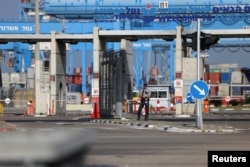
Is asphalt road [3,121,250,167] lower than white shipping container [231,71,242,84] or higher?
lower

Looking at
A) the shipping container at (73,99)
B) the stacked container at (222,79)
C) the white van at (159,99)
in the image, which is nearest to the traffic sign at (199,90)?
the white van at (159,99)

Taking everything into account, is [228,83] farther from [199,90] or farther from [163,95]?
[199,90]

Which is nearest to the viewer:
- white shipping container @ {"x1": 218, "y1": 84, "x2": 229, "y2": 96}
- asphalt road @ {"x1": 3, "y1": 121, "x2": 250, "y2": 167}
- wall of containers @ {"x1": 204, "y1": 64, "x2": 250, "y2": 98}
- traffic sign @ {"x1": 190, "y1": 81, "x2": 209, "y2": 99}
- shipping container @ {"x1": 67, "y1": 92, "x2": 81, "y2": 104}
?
asphalt road @ {"x1": 3, "y1": 121, "x2": 250, "y2": 167}

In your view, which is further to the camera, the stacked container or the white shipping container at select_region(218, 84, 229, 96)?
the white shipping container at select_region(218, 84, 229, 96)

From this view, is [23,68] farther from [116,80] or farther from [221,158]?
[221,158]

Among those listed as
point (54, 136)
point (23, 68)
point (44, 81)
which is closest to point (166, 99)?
point (44, 81)

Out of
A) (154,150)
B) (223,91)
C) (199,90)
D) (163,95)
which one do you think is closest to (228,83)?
(223,91)

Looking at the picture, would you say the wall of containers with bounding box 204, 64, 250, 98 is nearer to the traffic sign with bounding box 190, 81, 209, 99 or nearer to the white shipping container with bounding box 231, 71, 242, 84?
the white shipping container with bounding box 231, 71, 242, 84

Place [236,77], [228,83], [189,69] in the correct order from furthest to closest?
[228,83] → [236,77] → [189,69]

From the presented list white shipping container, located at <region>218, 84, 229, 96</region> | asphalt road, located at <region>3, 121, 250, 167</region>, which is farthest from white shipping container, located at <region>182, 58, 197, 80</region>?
white shipping container, located at <region>218, 84, 229, 96</region>

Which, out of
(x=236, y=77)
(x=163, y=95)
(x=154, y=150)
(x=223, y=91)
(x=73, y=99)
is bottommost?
(x=154, y=150)

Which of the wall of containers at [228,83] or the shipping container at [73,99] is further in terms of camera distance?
the wall of containers at [228,83]

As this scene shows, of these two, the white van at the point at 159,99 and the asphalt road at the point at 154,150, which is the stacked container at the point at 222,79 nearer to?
the white van at the point at 159,99

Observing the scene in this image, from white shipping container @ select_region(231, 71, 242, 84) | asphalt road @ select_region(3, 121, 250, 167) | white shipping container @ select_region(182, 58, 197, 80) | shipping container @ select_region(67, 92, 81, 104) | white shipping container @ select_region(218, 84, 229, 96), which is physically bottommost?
asphalt road @ select_region(3, 121, 250, 167)
